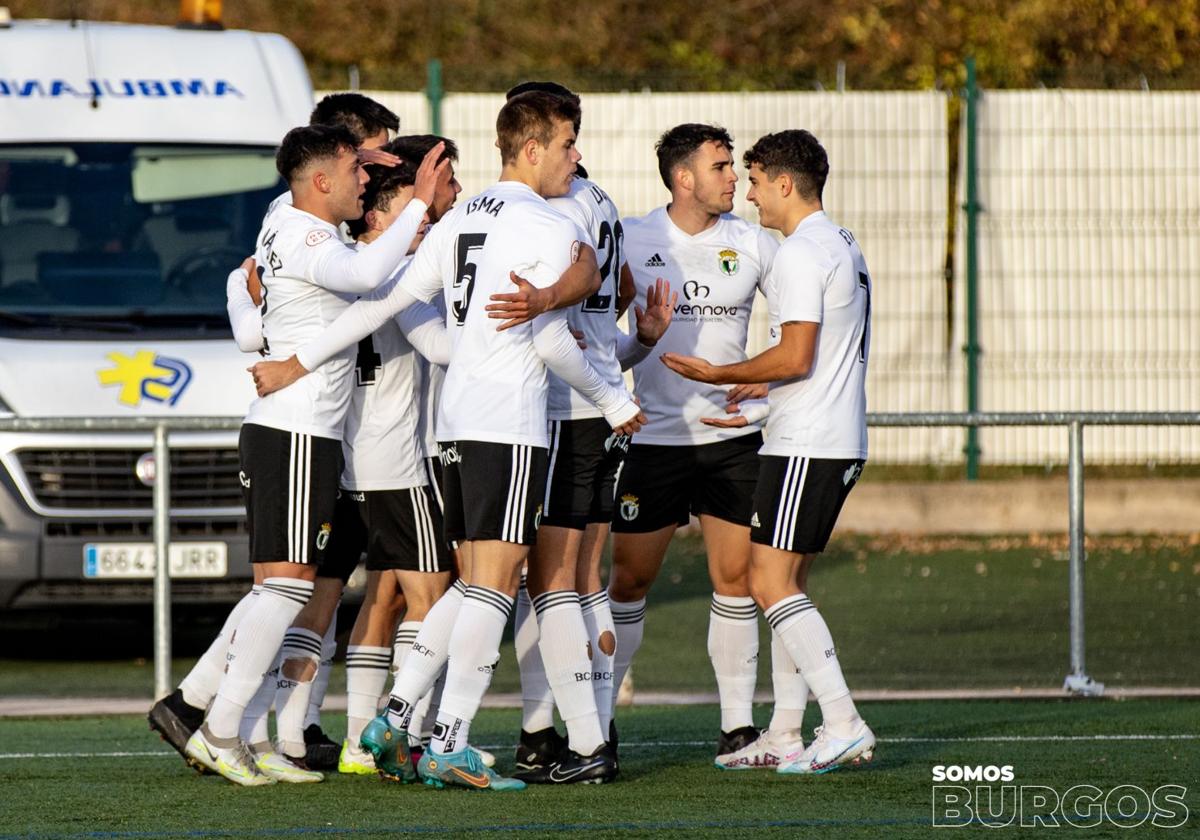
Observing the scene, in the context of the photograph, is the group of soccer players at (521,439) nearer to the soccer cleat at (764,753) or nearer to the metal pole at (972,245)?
the soccer cleat at (764,753)

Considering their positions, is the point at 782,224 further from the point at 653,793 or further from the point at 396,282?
the point at 653,793


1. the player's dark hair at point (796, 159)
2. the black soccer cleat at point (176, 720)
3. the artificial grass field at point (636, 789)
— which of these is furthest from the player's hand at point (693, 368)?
the black soccer cleat at point (176, 720)

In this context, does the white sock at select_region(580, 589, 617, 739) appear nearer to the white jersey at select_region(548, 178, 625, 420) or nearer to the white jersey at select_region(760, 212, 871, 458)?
the white jersey at select_region(548, 178, 625, 420)

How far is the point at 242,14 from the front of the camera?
79.7 ft

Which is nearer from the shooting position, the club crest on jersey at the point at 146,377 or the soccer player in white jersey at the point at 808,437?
the soccer player in white jersey at the point at 808,437

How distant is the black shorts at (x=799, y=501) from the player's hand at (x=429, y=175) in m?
1.48

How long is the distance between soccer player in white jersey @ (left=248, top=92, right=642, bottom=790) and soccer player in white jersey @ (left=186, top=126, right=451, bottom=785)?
184mm

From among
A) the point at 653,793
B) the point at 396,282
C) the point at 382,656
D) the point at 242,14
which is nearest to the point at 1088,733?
the point at 653,793

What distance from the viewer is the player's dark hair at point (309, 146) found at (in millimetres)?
6707

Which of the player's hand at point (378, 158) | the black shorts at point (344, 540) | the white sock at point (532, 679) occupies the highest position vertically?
the player's hand at point (378, 158)

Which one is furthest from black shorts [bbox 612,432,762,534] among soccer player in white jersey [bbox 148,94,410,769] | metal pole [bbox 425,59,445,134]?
metal pole [bbox 425,59,445,134]

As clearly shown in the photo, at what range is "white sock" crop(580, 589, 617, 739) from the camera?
6910 millimetres

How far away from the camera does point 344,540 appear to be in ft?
23.5

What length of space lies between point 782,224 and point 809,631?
4.66ft
